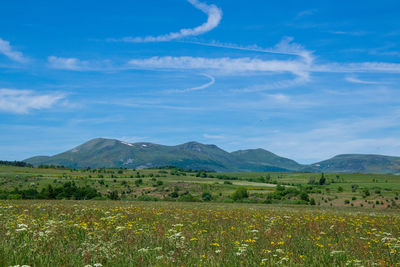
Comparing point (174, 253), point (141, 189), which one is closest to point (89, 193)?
point (141, 189)

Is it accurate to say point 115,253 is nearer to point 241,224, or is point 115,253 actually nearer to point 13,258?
point 13,258

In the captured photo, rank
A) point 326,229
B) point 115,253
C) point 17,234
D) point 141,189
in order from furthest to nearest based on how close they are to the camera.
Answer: point 141,189 → point 326,229 → point 17,234 → point 115,253

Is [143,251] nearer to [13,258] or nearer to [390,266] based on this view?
[13,258]

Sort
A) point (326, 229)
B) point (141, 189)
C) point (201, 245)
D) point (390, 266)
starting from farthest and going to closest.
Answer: point (141, 189) → point (326, 229) → point (201, 245) → point (390, 266)

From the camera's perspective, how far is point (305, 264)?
29.6ft

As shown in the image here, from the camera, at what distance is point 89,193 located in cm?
7681

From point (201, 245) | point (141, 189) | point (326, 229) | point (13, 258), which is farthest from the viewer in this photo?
point (141, 189)

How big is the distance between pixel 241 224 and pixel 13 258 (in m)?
11.6

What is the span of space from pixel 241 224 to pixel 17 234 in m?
10.7

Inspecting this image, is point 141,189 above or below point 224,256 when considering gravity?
below

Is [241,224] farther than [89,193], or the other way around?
[89,193]

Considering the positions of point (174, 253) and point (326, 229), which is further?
point (326, 229)

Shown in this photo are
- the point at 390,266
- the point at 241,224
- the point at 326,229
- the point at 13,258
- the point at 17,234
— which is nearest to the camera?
the point at 13,258

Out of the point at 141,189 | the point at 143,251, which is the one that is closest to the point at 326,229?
the point at 143,251
